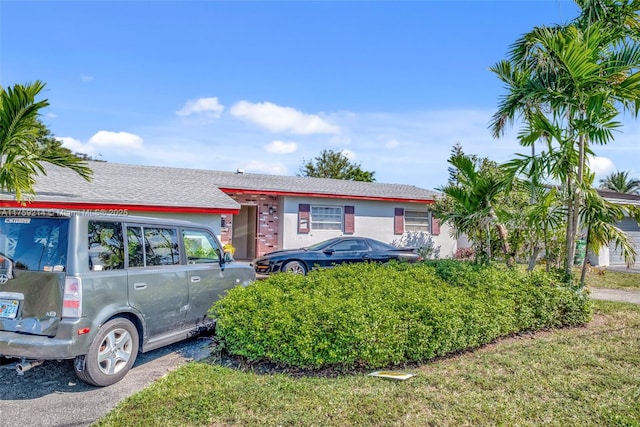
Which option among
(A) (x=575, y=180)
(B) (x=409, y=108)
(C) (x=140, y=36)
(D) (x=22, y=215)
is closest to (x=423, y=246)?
(B) (x=409, y=108)

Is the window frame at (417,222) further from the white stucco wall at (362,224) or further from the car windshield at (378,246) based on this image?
the car windshield at (378,246)

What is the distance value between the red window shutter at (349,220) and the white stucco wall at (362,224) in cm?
13

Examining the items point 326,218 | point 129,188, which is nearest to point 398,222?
point 326,218

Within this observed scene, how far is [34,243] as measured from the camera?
154 inches

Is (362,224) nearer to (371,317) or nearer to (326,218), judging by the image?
(326,218)

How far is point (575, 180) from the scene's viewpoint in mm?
6973

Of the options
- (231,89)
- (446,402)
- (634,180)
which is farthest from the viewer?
(634,180)

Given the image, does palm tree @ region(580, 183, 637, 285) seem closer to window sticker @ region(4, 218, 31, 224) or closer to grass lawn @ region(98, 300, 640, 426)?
grass lawn @ region(98, 300, 640, 426)

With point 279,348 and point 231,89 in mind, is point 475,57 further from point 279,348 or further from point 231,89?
point 279,348

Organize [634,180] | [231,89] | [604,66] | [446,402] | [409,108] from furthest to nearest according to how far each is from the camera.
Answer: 1. [634,180]
2. [231,89]
3. [409,108]
4. [604,66]
5. [446,402]

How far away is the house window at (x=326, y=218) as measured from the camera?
50.9 ft

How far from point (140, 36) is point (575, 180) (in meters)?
10.3

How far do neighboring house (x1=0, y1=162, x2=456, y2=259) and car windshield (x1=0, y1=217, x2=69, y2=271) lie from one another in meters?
6.12

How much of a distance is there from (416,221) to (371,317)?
13.8m
